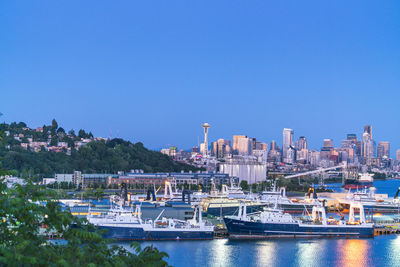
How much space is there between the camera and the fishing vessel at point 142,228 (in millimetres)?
17031

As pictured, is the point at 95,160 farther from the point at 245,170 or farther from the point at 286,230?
the point at 286,230

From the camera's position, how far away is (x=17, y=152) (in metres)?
42.7

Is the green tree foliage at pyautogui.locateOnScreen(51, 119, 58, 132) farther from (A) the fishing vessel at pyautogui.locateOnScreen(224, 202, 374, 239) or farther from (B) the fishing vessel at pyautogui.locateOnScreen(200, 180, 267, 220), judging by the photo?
(A) the fishing vessel at pyautogui.locateOnScreen(224, 202, 374, 239)

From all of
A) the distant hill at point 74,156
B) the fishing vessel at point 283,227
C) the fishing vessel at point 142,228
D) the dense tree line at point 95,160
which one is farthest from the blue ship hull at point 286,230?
the dense tree line at point 95,160

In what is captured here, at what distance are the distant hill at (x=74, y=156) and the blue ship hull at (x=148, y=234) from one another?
2090cm

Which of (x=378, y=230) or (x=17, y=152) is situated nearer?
(x=378, y=230)

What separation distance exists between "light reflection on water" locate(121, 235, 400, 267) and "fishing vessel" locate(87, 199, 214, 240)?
1.25ft

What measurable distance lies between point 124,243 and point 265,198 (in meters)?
14.0

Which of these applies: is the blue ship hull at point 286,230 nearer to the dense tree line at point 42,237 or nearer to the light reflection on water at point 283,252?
the light reflection on water at point 283,252

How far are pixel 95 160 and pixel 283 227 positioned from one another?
1297 inches

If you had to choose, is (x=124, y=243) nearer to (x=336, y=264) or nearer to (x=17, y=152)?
(x=336, y=264)

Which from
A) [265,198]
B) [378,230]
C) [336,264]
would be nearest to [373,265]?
[336,264]

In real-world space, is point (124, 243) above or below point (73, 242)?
below

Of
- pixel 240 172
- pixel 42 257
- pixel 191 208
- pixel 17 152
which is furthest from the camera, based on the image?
pixel 240 172
